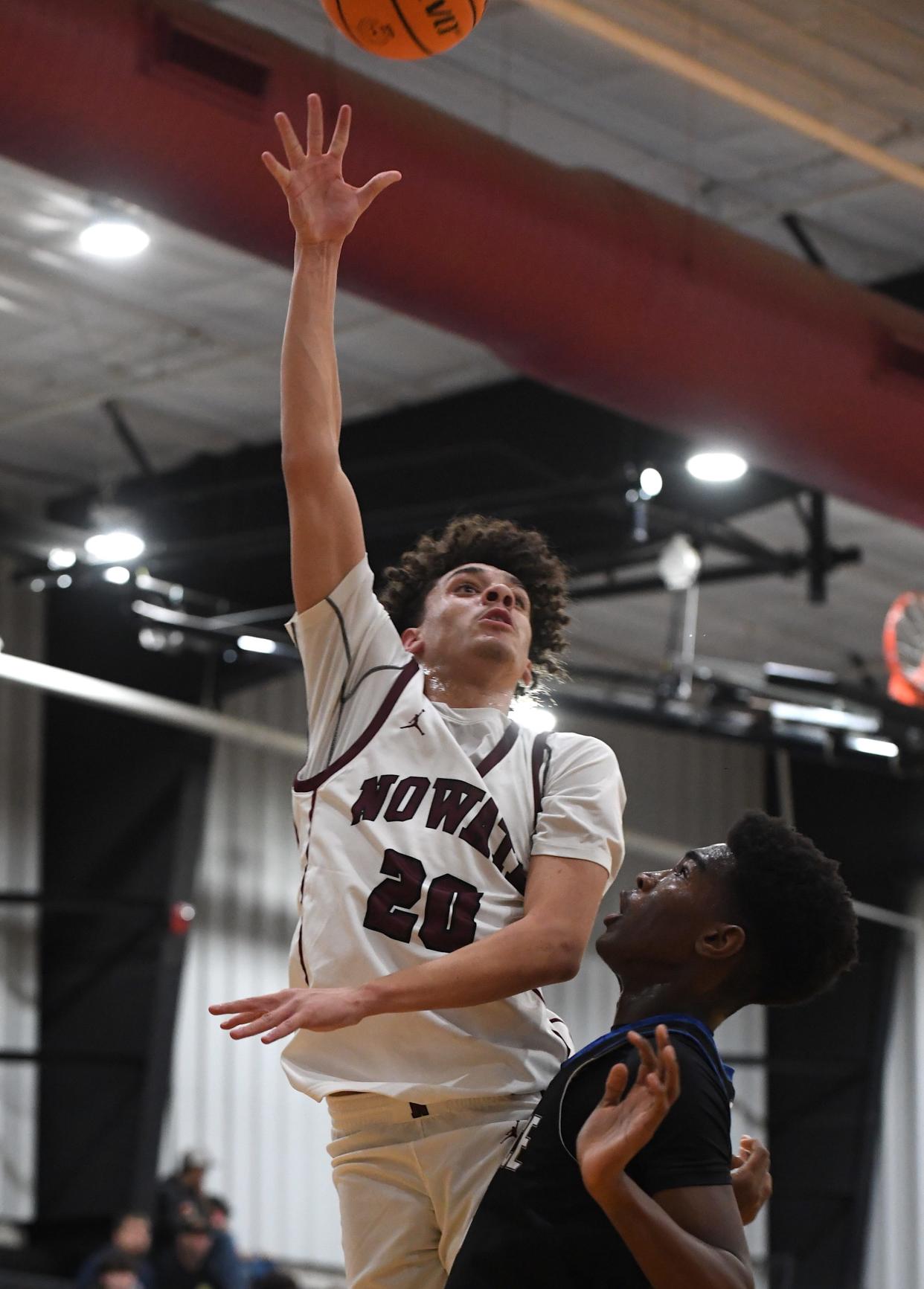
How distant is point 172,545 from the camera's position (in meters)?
13.6

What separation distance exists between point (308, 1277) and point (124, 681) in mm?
5565

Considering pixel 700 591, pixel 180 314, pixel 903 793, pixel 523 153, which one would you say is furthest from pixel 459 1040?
pixel 903 793

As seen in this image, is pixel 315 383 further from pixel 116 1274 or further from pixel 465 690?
pixel 116 1274

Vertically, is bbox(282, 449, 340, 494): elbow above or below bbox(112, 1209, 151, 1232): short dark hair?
above

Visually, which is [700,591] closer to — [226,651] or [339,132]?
[226,651]

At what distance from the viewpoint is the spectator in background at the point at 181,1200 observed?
14062mm

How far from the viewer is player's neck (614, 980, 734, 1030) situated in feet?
10.7

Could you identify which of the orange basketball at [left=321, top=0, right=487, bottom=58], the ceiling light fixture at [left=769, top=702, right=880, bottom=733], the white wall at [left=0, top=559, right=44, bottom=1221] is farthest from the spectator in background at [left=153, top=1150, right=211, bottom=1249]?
the orange basketball at [left=321, top=0, right=487, bottom=58]

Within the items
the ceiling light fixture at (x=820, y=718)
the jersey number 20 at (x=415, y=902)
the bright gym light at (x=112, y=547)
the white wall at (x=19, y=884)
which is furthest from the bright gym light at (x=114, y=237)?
the jersey number 20 at (x=415, y=902)

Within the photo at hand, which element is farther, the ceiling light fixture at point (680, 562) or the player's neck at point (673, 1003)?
the ceiling light fixture at point (680, 562)

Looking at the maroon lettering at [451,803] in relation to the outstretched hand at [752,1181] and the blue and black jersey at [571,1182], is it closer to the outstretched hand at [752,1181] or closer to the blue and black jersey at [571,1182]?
the blue and black jersey at [571,1182]

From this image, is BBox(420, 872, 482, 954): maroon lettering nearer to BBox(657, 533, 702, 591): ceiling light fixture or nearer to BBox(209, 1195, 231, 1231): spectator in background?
BBox(657, 533, 702, 591): ceiling light fixture

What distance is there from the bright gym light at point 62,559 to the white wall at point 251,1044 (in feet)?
15.7

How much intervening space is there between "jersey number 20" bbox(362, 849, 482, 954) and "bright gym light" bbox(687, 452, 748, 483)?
8235 mm
